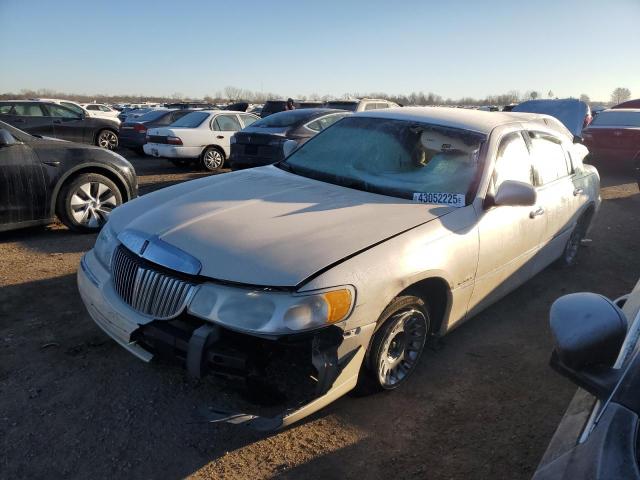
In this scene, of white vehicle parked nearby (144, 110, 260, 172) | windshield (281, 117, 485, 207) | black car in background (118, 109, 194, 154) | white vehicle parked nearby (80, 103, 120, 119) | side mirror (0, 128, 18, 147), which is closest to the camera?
windshield (281, 117, 485, 207)

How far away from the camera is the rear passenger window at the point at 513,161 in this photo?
3.36m

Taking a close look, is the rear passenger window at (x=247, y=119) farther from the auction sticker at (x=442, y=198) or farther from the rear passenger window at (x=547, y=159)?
the auction sticker at (x=442, y=198)

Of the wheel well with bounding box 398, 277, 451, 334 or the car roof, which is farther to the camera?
the car roof

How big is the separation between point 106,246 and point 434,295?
2128mm

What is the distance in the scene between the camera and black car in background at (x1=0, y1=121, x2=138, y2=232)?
504 centimetres

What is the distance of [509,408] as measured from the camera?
9.25 ft

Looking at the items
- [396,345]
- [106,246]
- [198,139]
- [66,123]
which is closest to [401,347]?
[396,345]

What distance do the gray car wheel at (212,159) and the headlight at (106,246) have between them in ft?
27.8

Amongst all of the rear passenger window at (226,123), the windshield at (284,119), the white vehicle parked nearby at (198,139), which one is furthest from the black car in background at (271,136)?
the rear passenger window at (226,123)

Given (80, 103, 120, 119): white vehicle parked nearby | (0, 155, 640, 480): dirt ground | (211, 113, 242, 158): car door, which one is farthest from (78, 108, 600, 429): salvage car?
(80, 103, 120, 119): white vehicle parked nearby

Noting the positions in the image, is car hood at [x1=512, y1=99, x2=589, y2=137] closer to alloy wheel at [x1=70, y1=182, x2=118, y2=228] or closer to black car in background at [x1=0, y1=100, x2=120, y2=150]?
A: alloy wheel at [x1=70, y1=182, x2=118, y2=228]

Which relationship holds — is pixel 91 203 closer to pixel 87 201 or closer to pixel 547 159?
pixel 87 201

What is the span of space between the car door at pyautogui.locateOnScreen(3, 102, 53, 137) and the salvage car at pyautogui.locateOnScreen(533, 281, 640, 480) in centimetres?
1407

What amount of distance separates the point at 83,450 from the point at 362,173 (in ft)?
8.12
